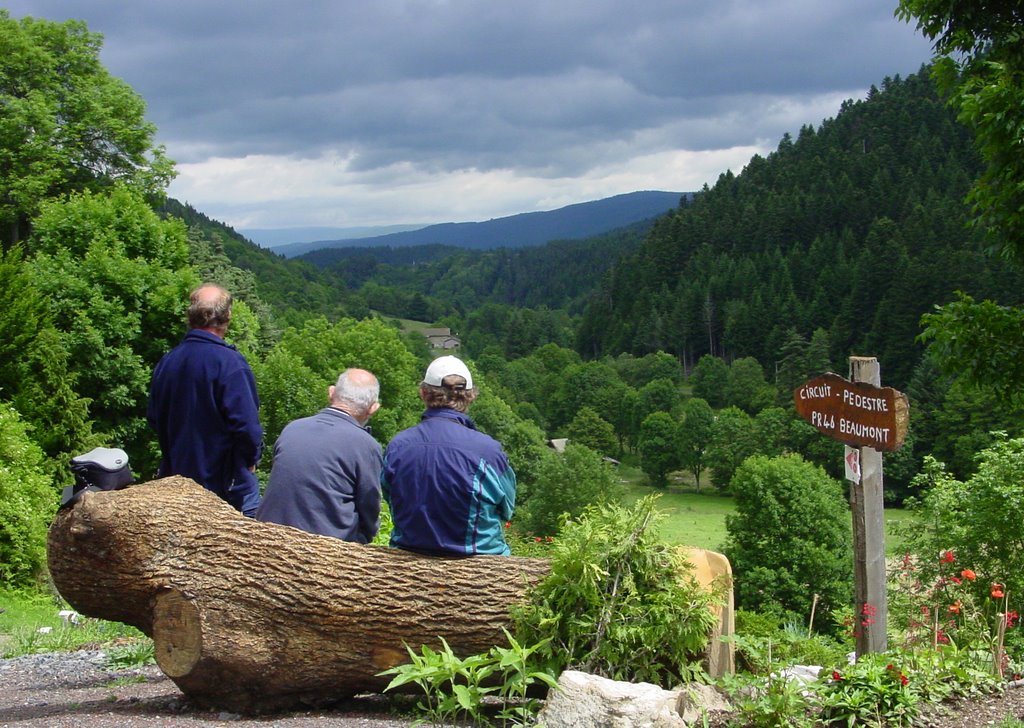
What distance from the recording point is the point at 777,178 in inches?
6806

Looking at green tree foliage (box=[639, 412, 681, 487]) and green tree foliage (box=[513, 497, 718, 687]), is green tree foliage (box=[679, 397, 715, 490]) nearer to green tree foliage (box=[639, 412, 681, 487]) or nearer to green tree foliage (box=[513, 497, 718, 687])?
green tree foliage (box=[639, 412, 681, 487])

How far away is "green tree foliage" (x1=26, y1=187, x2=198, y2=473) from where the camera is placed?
26.4 meters

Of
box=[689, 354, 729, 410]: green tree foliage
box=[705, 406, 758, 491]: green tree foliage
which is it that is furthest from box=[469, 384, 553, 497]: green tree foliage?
box=[689, 354, 729, 410]: green tree foliage

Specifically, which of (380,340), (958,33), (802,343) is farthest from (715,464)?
(958,33)

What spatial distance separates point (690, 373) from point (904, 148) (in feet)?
204

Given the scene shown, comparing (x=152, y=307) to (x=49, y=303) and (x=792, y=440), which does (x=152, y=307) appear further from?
(x=792, y=440)

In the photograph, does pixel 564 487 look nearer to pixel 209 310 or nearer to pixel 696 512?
pixel 696 512

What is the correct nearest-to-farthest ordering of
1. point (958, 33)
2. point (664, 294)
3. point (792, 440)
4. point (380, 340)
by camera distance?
point (958, 33), point (380, 340), point (792, 440), point (664, 294)

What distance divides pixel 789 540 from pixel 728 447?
4496 cm

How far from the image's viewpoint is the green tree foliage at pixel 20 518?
1744 cm

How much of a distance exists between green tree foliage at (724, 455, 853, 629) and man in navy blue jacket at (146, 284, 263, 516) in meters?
37.9

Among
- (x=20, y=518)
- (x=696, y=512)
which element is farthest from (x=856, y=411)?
(x=696, y=512)

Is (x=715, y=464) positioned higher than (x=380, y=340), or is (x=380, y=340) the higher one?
(x=380, y=340)

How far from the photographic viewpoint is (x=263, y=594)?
218 inches
